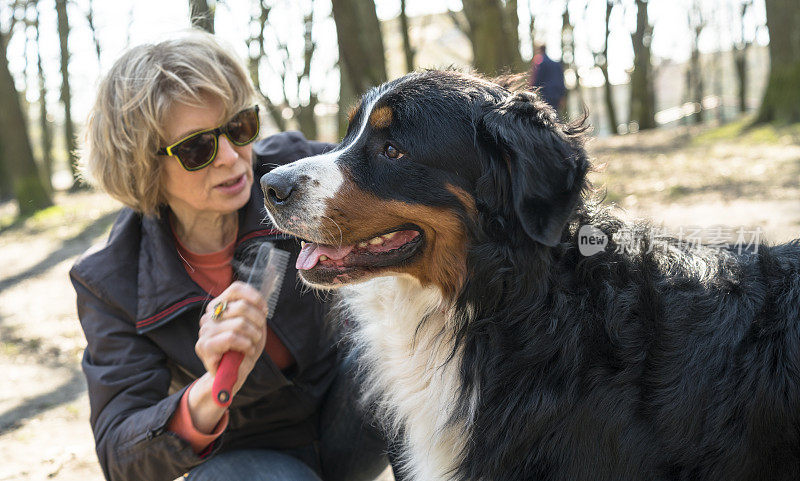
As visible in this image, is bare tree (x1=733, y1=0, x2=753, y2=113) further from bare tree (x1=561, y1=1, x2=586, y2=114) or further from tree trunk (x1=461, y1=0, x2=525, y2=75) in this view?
tree trunk (x1=461, y1=0, x2=525, y2=75)

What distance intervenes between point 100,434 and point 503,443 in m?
1.45

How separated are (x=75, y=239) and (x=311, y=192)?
956cm

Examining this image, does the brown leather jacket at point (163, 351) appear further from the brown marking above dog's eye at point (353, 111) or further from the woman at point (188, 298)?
the brown marking above dog's eye at point (353, 111)

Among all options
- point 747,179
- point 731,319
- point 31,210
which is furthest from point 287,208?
point 31,210

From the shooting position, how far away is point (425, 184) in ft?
7.18

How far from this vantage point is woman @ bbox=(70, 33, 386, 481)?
2301 mm

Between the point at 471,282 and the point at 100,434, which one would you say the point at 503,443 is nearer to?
the point at 471,282

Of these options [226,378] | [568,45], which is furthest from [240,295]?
[568,45]

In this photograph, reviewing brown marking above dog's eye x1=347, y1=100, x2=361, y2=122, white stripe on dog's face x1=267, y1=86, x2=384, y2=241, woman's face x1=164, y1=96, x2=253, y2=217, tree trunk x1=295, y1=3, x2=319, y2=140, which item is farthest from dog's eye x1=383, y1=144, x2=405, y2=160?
tree trunk x1=295, y1=3, x2=319, y2=140

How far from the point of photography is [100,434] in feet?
7.86

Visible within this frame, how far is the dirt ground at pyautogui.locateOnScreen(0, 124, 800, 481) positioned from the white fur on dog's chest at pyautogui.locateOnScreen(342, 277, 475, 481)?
0.81 meters

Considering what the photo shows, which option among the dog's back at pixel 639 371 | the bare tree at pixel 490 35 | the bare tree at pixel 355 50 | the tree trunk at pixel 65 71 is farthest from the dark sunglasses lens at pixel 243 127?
the tree trunk at pixel 65 71

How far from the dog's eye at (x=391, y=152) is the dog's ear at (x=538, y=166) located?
33 cm

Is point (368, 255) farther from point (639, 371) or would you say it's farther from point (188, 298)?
point (639, 371)
